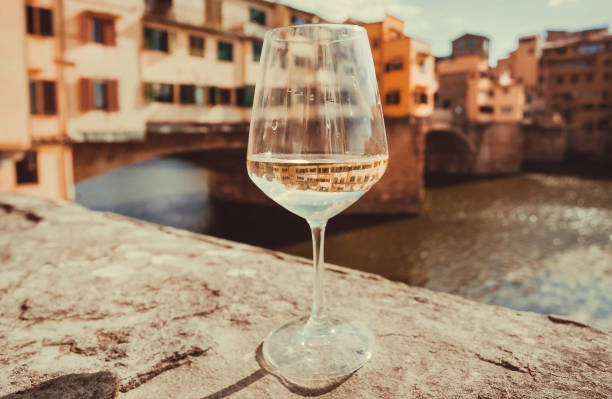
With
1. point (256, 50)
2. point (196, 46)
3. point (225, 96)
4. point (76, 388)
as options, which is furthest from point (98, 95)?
point (76, 388)

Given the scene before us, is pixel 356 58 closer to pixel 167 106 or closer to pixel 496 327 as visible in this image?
pixel 496 327

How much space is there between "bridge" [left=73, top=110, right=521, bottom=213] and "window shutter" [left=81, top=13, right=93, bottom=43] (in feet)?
9.30

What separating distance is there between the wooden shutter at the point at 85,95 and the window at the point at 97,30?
119cm

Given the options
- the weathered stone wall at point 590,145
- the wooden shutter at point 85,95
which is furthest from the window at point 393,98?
the weathered stone wall at point 590,145

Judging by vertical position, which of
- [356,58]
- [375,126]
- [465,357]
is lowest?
[465,357]

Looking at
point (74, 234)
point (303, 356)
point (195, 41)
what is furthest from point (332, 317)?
point (195, 41)

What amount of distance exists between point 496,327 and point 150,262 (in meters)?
1.34

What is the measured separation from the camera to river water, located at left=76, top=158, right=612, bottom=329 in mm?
12367

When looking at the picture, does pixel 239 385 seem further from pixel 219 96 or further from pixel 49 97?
pixel 219 96

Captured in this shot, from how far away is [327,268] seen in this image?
1.80 m

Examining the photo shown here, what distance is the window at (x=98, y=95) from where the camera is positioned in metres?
12.7

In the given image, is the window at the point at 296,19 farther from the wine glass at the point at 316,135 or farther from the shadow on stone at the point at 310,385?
the shadow on stone at the point at 310,385

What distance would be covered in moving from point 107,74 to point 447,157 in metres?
26.0

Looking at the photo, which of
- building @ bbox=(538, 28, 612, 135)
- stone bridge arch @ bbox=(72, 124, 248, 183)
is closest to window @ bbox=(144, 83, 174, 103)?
stone bridge arch @ bbox=(72, 124, 248, 183)
